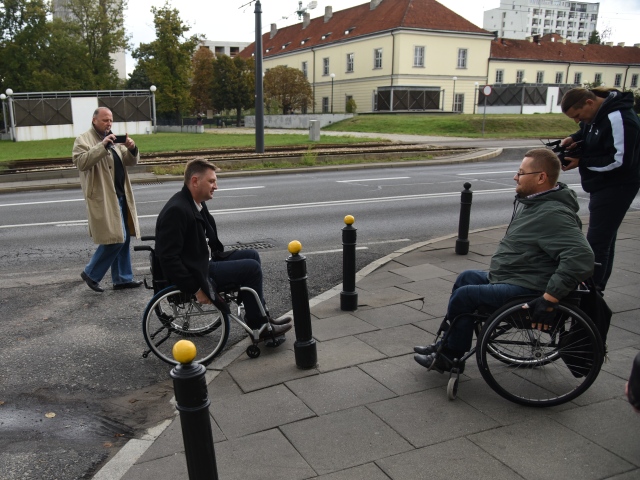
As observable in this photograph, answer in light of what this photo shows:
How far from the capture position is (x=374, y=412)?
11.9 feet

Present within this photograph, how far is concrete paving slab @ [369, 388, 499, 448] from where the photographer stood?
Answer: 132 inches

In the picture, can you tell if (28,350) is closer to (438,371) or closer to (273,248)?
(438,371)

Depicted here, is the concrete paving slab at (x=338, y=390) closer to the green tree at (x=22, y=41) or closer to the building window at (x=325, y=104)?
the green tree at (x=22, y=41)

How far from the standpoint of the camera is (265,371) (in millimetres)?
4320

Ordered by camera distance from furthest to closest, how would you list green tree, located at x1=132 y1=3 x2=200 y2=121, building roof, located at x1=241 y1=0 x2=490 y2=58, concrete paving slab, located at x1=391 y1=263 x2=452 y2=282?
building roof, located at x1=241 y1=0 x2=490 y2=58, green tree, located at x1=132 y1=3 x2=200 y2=121, concrete paving slab, located at x1=391 y1=263 x2=452 y2=282

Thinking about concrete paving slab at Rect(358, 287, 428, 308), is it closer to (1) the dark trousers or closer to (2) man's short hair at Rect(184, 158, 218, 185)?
(1) the dark trousers

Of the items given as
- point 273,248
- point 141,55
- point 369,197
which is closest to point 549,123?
point 369,197

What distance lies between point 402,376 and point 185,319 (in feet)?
6.46

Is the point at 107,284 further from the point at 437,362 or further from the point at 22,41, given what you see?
the point at 22,41

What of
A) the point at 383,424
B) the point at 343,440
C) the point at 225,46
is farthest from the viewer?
the point at 225,46

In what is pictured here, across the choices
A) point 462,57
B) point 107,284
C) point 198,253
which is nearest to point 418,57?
point 462,57

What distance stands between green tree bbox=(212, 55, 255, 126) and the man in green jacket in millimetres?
59612

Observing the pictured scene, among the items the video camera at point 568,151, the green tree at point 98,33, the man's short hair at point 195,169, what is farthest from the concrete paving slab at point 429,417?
the green tree at point 98,33

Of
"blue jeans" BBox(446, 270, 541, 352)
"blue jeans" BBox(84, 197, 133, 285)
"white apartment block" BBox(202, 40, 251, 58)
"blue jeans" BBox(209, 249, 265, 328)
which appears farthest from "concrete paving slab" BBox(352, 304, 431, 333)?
"white apartment block" BBox(202, 40, 251, 58)
